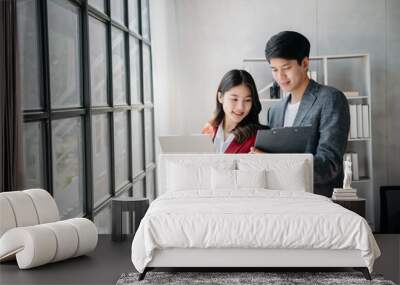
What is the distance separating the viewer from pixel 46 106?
413 cm

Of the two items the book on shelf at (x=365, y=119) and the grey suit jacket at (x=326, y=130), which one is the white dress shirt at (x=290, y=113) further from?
the book on shelf at (x=365, y=119)

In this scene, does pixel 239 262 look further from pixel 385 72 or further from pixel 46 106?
pixel 385 72

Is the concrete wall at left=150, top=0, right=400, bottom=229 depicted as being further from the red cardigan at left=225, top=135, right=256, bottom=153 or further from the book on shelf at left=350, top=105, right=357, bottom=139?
the red cardigan at left=225, top=135, right=256, bottom=153

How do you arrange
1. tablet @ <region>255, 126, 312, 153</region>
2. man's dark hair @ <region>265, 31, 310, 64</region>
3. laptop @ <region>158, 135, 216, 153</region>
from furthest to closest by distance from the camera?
man's dark hair @ <region>265, 31, 310, 64</region> → laptop @ <region>158, 135, 216, 153</region> → tablet @ <region>255, 126, 312, 153</region>

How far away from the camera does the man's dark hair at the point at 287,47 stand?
599 centimetres

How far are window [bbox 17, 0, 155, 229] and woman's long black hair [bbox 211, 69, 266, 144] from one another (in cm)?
88

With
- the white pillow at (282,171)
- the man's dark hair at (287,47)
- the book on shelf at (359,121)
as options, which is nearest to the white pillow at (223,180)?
the white pillow at (282,171)

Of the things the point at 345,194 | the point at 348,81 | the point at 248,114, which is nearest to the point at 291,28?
the point at 348,81

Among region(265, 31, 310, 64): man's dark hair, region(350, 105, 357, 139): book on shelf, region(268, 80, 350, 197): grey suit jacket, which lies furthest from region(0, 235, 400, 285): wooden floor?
region(350, 105, 357, 139): book on shelf

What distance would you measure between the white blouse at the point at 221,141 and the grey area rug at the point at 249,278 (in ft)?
5.96

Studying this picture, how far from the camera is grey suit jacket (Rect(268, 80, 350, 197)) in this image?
5527 mm

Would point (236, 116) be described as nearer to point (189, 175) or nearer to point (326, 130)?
point (326, 130)

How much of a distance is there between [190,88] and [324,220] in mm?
4338

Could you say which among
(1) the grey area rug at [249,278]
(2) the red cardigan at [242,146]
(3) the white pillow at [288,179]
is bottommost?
(1) the grey area rug at [249,278]
